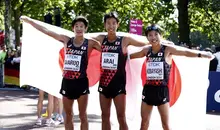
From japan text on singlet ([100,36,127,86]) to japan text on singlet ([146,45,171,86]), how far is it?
15.5 inches

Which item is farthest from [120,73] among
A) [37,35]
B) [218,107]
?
[218,107]

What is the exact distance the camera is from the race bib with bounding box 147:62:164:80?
673 cm

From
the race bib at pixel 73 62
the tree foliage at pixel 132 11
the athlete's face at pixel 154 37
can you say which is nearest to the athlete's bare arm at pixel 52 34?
the race bib at pixel 73 62

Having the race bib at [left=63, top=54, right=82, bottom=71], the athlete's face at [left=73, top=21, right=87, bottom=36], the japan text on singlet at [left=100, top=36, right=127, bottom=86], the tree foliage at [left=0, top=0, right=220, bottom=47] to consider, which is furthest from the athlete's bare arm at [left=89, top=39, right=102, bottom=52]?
the tree foliage at [left=0, top=0, right=220, bottom=47]

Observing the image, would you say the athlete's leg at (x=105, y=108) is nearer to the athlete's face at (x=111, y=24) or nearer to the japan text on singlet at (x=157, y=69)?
the japan text on singlet at (x=157, y=69)

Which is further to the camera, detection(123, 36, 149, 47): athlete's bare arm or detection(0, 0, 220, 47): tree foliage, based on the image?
detection(0, 0, 220, 47): tree foliage

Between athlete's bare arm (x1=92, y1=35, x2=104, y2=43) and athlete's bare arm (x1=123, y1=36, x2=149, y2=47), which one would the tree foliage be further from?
athlete's bare arm (x1=123, y1=36, x2=149, y2=47)

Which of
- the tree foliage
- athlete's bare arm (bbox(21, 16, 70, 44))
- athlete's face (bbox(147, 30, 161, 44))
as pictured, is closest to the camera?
athlete's face (bbox(147, 30, 161, 44))

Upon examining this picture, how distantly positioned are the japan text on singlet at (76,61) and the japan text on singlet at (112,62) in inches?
11.0

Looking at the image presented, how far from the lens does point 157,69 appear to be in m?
6.73

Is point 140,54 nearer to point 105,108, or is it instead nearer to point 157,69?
point 157,69

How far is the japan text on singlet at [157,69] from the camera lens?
22.1 ft

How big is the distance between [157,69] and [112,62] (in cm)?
68

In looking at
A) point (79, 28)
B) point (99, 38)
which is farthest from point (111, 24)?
point (79, 28)
